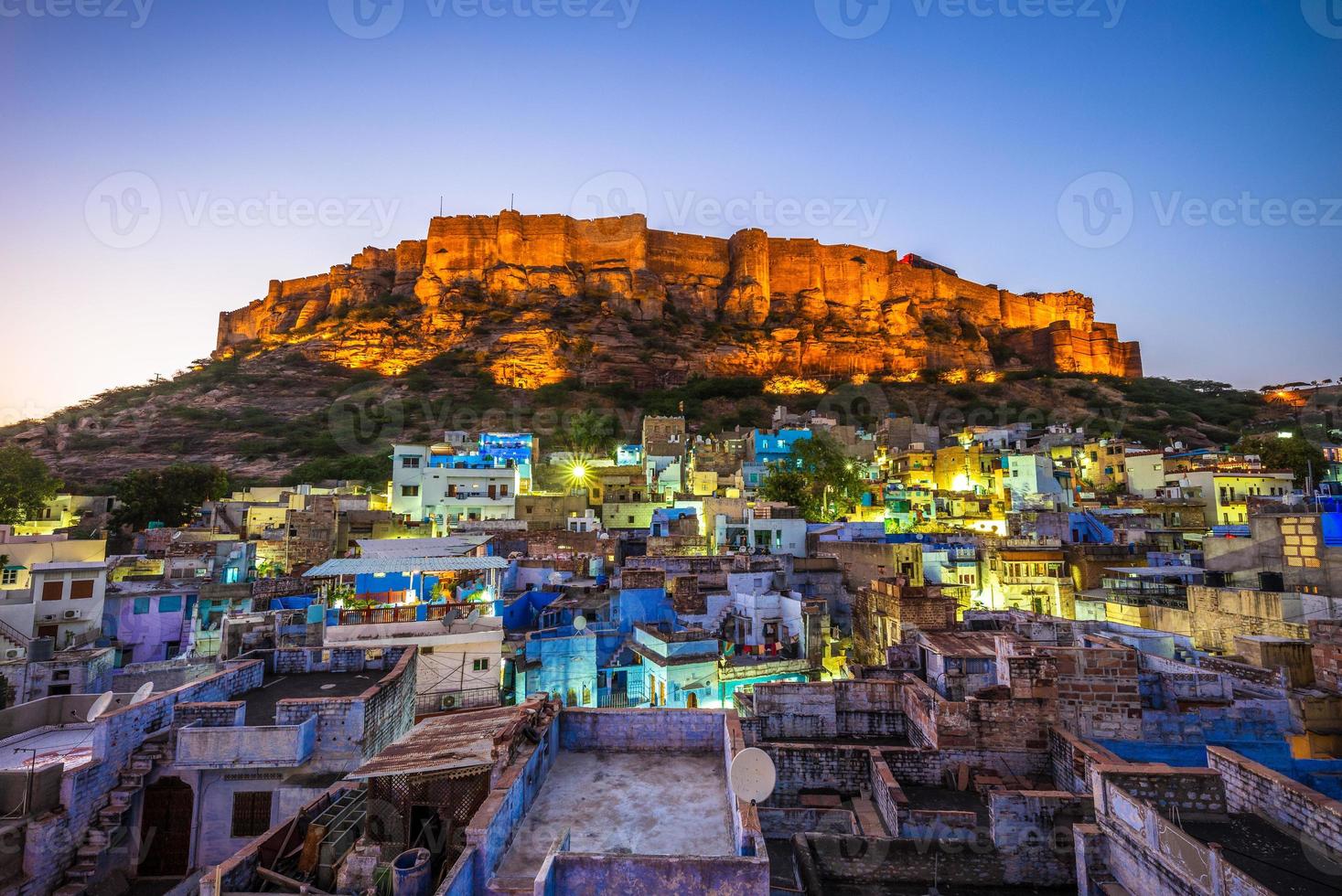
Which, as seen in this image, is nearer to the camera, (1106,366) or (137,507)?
(137,507)

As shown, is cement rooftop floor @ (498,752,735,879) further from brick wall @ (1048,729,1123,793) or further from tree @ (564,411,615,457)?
tree @ (564,411,615,457)

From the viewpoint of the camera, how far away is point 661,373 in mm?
75562

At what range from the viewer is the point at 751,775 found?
4.92 m

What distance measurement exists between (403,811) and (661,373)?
70.9m

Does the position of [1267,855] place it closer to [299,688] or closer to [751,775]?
[751,775]

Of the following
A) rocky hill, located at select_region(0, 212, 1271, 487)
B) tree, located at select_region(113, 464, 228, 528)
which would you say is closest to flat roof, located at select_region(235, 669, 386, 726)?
tree, located at select_region(113, 464, 228, 528)

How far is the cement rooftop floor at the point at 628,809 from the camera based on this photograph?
490 centimetres

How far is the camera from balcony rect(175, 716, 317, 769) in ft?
26.6

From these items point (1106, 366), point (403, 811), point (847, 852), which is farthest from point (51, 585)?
point (1106, 366)

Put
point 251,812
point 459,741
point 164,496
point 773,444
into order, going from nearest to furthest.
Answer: point 459,741 < point 251,812 < point 164,496 < point 773,444

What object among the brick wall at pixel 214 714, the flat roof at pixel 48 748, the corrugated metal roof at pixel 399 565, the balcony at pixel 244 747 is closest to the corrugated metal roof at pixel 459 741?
the balcony at pixel 244 747

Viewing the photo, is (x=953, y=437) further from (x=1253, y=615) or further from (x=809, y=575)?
(x=1253, y=615)

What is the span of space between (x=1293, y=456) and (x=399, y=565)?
155 ft

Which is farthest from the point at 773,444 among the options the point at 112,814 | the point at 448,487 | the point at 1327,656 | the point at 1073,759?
the point at 112,814
